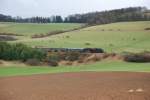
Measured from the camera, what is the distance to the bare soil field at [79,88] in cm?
1948

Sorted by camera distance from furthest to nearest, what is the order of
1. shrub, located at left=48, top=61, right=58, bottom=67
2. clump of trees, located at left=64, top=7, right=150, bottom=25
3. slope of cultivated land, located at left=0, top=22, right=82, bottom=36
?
clump of trees, located at left=64, top=7, right=150, bottom=25, slope of cultivated land, located at left=0, top=22, right=82, bottom=36, shrub, located at left=48, top=61, right=58, bottom=67

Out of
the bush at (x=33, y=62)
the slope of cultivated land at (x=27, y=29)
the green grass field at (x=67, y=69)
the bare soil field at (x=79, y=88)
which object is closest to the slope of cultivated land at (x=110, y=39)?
the slope of cultivated land at (x=27, y=29)

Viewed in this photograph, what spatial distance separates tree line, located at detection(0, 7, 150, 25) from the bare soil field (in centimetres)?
7460

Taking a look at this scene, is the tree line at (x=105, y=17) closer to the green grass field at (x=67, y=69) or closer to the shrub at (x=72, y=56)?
the shrub at (x=72, y=56)

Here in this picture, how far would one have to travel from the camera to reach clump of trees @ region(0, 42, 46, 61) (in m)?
47.3

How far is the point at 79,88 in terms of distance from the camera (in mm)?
22594

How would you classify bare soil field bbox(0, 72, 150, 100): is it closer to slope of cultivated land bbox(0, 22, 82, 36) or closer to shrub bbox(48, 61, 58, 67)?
shrub bbox(48, 61, 58, 67)

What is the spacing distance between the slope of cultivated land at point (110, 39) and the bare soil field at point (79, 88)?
109ft

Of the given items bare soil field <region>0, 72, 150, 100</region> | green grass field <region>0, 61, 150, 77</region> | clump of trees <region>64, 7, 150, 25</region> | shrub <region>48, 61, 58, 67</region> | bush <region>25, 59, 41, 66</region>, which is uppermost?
clump of trees <region>64, 7, 150, 25</region>

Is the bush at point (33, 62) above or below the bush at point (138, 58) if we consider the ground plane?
below

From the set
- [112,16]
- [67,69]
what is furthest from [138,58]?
[112,16]

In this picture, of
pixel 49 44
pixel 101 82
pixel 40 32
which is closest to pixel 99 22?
pixel 40 32

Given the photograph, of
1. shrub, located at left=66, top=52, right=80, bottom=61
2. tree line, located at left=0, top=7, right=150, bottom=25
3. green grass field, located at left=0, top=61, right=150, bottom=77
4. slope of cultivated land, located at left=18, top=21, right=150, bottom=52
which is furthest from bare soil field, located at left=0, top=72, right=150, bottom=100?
tree line, located at left=0, top=7, right=150, bottom=25

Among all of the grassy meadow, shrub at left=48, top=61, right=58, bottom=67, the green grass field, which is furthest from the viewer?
the grassy meadow
